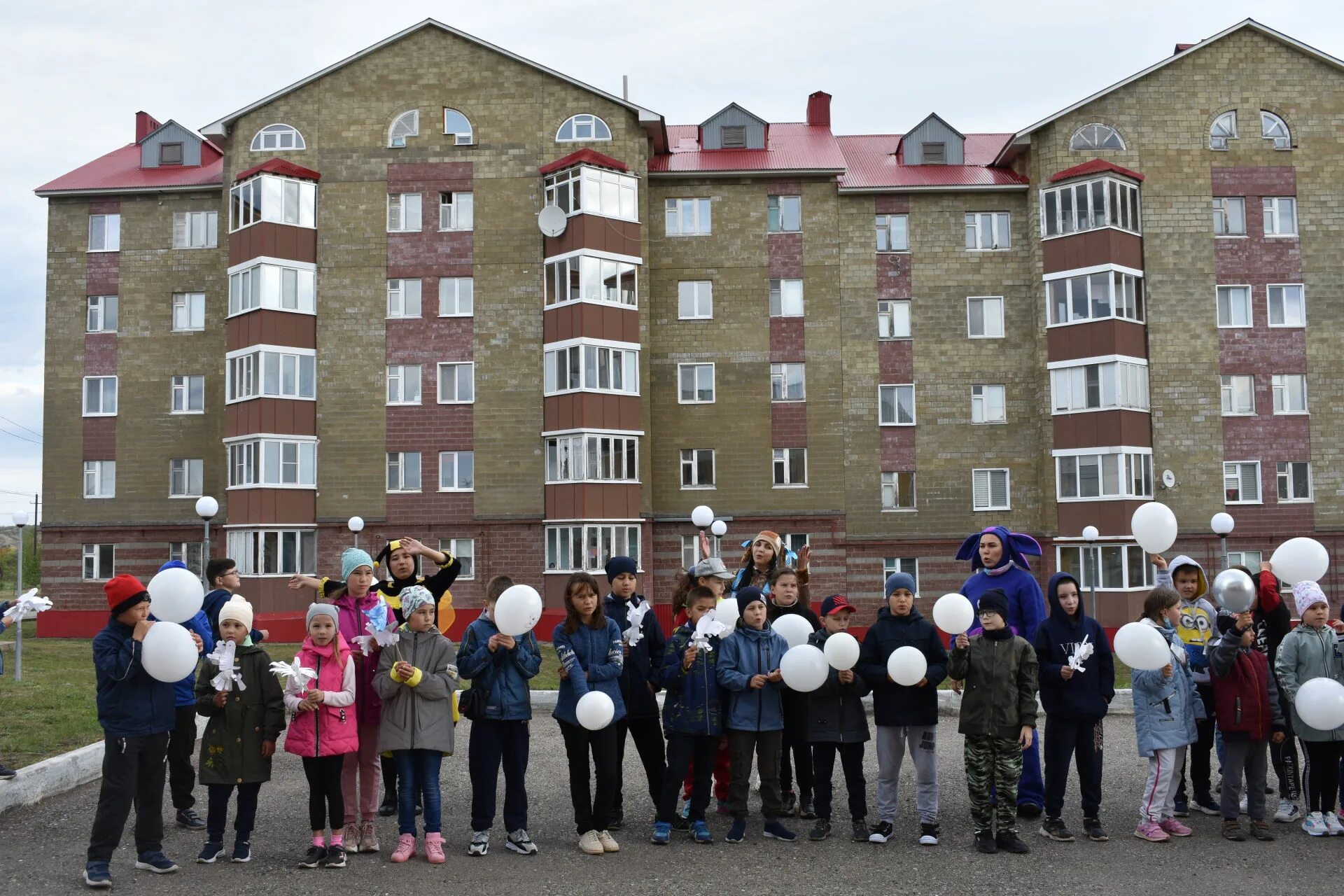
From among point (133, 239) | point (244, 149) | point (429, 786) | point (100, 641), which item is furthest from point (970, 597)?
point (133, 239)

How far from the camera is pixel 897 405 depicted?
108 feet

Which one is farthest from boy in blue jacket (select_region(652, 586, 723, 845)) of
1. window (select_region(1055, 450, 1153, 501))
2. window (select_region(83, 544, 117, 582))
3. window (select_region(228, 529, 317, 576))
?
window (select_region(83, 544, 117, 582))

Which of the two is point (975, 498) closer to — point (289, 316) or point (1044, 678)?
point (289, 316)

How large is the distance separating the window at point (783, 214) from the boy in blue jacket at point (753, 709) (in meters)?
25.2

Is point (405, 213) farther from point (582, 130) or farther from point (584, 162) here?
point (582, 130)

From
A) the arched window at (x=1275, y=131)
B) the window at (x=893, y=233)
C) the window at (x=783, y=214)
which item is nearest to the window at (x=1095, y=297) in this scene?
the window at (x=893, y=233)

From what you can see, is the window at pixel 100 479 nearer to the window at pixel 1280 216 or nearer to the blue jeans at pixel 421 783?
the blue jeans at pixel 421 783

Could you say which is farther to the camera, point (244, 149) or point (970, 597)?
point (244, 149)

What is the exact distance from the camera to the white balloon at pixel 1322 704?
8336mm

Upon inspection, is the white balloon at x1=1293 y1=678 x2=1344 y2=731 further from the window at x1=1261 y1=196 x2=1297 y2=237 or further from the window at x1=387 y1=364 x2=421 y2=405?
the window at x1=1261 y1=196 x2=1297 y2=237

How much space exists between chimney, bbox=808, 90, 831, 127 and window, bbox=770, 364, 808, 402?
10.4 metres

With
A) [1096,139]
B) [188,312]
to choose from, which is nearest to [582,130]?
[188,312]

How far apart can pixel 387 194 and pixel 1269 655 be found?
2744 cm

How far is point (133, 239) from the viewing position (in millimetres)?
33688
